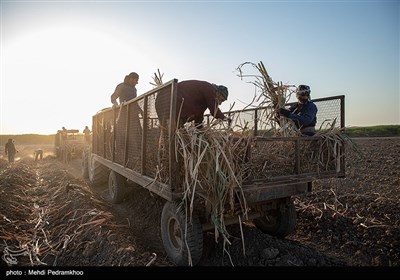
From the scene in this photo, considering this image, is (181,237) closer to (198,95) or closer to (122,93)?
(198,95)

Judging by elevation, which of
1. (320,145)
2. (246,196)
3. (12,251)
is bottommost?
(12,251)

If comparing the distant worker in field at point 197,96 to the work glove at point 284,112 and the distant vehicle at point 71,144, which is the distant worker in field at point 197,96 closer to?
the work glove at point 284,112

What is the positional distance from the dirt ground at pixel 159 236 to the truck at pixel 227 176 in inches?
14.4

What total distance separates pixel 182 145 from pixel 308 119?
2.26 meters

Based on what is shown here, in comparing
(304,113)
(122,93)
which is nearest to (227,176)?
(304,113)

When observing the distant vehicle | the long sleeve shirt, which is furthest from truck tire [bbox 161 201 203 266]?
the distant vehicle

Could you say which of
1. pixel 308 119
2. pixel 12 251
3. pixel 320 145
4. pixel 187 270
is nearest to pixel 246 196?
pixel 187 270

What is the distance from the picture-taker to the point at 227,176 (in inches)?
108

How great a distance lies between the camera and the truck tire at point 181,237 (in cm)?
293

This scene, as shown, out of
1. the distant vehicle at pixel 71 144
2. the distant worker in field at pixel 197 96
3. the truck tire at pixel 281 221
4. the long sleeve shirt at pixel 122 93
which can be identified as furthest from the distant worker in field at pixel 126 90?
the distant vehicle at pixel 71 144

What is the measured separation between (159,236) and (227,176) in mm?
2265

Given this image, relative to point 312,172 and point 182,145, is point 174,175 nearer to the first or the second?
point 182,145

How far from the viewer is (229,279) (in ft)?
9.36

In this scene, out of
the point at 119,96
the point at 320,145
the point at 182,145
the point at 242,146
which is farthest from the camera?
the point at 119,96
